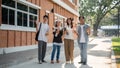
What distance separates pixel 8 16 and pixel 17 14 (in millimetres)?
1708

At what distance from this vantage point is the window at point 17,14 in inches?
728

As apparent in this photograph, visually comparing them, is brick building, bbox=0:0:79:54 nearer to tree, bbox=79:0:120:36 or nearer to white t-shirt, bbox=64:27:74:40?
white t-shirt, bbox=64:27:74:40

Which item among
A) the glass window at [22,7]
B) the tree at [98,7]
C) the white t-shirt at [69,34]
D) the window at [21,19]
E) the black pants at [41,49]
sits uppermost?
the tree at [98,7]

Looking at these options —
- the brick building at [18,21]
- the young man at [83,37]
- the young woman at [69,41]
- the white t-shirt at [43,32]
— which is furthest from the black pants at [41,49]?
the brick building at [18,21]

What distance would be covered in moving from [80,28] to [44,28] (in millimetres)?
1474

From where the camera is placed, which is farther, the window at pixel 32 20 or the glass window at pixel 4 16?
the window at pixel 32 20

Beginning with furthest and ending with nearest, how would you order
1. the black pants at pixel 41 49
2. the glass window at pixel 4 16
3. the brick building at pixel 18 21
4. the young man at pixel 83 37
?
1. the brick building at pixel 18 21
2. the glass window at pixel 4 16
3. the black pants at pixel 41 49
4. the young man at pixel 83 37

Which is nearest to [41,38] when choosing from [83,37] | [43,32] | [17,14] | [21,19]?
[43,32]

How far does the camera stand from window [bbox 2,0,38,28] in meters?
18.5

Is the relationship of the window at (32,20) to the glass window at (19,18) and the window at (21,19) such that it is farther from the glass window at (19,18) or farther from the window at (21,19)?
the glass window at (19,18)

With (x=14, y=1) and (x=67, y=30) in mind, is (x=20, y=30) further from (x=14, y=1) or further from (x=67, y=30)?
(x=67, y=30)

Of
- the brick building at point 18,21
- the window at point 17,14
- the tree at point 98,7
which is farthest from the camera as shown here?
the tree at point 98,7

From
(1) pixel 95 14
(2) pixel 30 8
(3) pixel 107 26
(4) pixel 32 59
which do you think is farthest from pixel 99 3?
(4) pixel 32 59

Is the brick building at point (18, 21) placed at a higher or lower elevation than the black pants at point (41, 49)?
higher
